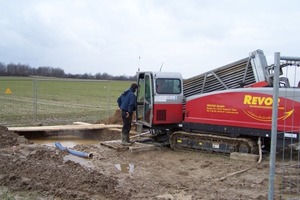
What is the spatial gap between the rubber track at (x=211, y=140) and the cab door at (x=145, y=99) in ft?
3.22

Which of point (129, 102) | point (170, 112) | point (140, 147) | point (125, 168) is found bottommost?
point (125, 168)

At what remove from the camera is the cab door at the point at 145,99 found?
11.9 m

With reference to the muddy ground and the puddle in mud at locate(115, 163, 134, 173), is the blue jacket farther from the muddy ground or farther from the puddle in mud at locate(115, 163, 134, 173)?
the puddle in mud at locate(115, 163, 134, 173)

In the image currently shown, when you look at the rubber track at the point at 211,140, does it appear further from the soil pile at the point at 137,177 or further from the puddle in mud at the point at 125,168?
the puddle in mud at the point at 125,168

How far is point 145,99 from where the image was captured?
12148 millimetres

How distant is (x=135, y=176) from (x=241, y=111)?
357 cm

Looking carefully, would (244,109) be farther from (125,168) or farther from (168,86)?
(125,168)

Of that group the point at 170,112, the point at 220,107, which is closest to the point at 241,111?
the point at 220,107

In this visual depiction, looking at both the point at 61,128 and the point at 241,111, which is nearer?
the point at 241,111

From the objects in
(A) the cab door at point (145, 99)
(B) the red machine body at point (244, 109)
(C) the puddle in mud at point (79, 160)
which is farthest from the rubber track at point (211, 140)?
(C) the puddle in mud at point (79, 160)

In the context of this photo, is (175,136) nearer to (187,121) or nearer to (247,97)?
(187,121)

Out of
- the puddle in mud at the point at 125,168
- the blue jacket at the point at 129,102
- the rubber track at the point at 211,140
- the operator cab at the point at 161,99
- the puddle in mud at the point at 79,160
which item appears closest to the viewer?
the puddle in mud at the point at 125,168

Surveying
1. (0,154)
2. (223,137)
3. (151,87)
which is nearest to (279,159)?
(223,137)

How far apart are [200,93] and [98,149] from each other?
366 centimetres
